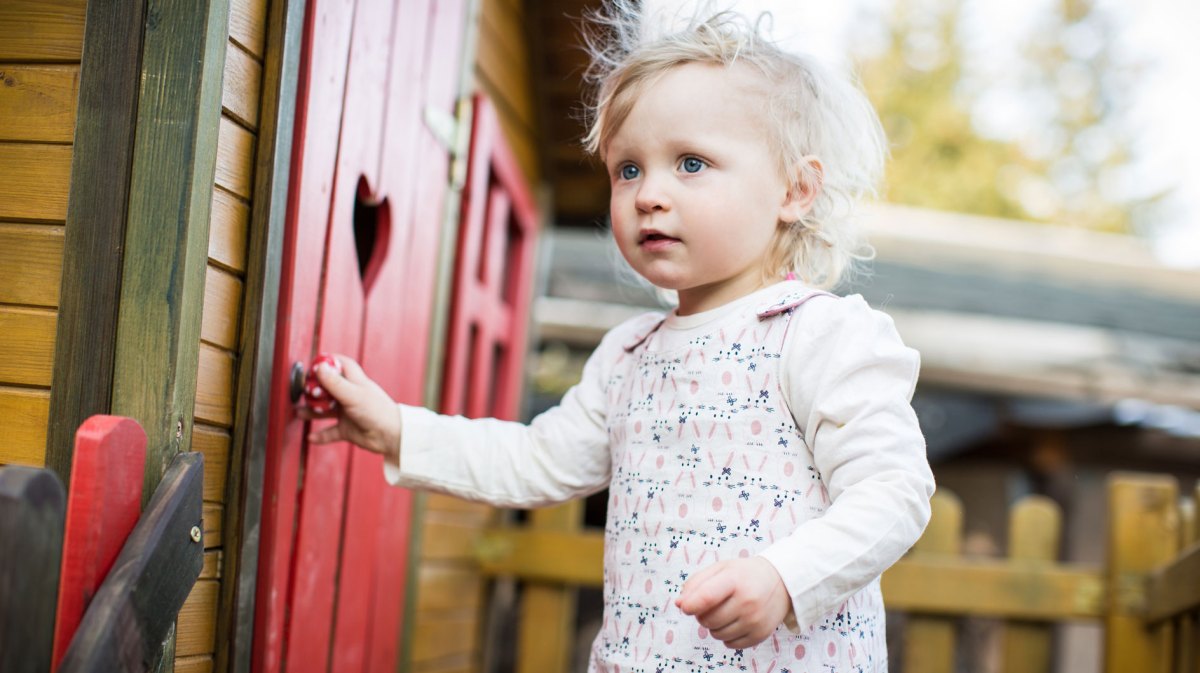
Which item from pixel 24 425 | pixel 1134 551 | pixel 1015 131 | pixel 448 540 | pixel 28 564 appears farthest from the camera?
pixel 1015 131

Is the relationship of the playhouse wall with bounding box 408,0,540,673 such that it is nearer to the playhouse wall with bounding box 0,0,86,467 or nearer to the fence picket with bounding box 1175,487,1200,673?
the playhouse wall with bounding box 0,0,86,467

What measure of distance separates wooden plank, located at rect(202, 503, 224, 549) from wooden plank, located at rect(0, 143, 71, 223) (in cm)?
48

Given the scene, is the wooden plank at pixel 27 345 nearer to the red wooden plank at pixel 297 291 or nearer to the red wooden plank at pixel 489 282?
the red wooden plank at pixel 297 291

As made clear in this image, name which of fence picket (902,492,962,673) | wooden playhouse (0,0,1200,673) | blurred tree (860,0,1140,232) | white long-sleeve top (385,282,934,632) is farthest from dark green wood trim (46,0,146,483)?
blurred tree (860,0,1140,232)

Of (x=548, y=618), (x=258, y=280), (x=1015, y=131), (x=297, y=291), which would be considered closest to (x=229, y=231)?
(x=258, y=280)

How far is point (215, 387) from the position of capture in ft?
5.40

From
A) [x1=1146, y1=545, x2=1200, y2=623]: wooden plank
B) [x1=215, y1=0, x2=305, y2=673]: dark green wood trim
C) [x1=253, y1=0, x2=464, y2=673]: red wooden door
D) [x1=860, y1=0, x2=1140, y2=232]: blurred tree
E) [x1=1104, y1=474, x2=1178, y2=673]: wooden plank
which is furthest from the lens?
[x1=860, y1=0, x2=1140, y2=232]: blurred tree

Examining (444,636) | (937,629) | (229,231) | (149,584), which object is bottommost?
(444,636)

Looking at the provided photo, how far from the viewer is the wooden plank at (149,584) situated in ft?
4.01

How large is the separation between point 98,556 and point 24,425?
1.09ft

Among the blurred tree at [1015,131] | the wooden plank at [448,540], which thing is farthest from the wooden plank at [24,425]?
the blurred tree at [1015,131]

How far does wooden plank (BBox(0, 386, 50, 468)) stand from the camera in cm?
150

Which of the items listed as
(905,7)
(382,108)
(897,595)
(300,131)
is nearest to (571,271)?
(897,595)

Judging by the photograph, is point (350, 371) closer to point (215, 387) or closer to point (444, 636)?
point (215, 387)
